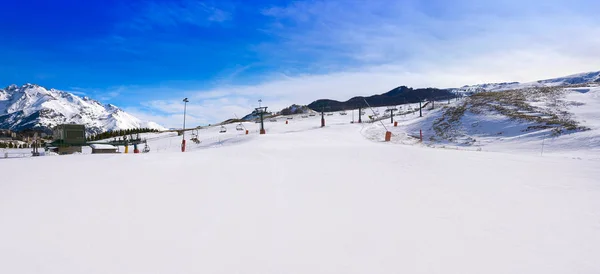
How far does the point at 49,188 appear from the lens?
24.4 feet

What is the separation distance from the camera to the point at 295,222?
5.33m

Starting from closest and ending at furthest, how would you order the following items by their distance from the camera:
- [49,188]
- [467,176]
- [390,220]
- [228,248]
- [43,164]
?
[228,248] → [390,220] → [49,188] → [467,176] → [43,164]

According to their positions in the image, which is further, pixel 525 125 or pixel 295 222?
pixel 525 125

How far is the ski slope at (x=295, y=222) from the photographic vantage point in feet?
12.8

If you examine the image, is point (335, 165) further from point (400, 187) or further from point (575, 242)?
point (575, 242)

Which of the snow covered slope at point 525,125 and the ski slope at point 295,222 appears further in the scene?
the snow covered slope at point 525,125

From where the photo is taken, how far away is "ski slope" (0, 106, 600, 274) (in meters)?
3.90

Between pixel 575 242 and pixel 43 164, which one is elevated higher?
pixel 43 164

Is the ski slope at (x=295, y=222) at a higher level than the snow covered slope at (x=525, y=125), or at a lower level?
lower

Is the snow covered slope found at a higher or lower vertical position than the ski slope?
higher

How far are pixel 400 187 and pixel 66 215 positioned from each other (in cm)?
764

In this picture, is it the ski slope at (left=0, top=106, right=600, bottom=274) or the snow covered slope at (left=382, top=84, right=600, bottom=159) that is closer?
the ski slope at (left=0, top=106, right=600, bottom=274)

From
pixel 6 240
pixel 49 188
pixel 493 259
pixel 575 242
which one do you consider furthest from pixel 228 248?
pixel 49 188

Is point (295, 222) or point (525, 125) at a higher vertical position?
point (525, 125)
